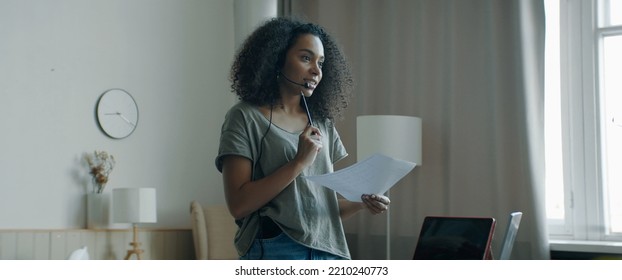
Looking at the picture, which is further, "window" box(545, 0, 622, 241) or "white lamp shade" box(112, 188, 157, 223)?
"white lamp shade" box(112, 188, 157, 223)

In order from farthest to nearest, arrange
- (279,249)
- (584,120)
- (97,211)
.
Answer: (97,211) → (584,120) → (279,249)

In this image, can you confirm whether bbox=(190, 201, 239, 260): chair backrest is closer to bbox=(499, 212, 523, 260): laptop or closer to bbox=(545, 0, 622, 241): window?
bbox=(545, 0, 622, 241): window

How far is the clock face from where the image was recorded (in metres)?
4.74

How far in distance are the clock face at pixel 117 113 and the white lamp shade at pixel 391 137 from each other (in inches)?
56.3

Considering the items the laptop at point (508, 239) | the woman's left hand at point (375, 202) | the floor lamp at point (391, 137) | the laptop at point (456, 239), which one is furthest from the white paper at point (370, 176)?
the floor lamp at point (391, 137)

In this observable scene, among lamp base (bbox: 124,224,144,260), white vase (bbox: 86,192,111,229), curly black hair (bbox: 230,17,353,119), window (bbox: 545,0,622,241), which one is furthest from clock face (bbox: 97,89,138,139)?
curly black hair (bbox: 230,17,353,119)

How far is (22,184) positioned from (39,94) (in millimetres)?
508

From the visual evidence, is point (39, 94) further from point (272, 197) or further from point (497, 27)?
point (272, 197)

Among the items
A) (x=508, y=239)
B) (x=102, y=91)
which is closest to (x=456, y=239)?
(x=508, y=239)

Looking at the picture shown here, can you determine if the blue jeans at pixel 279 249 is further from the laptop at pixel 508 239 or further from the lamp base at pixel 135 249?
the lamp base at pixel 135 249

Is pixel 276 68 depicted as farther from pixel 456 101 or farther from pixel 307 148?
pixel 456 101

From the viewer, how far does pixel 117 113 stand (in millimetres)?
4824

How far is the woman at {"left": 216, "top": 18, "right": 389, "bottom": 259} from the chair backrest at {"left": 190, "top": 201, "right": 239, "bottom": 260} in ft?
10.0

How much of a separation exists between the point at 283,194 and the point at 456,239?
0.39m
